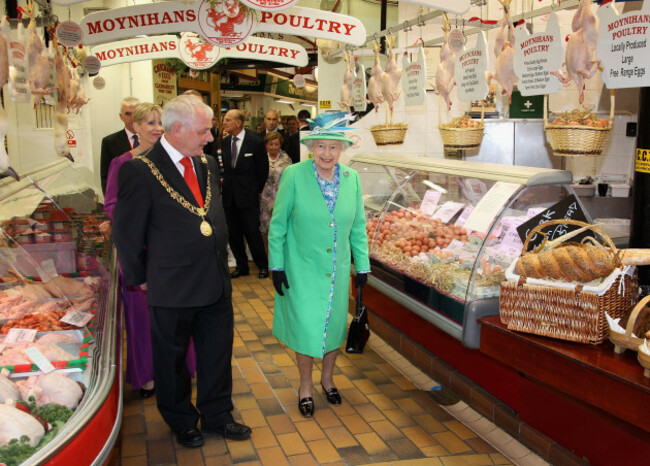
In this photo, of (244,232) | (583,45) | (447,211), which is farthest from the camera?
(244,232)

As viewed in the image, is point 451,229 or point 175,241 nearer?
point 175,241

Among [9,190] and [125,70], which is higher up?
[125,70]

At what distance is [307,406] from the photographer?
434 cm

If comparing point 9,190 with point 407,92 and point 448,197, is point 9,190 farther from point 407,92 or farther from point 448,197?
point 407,92

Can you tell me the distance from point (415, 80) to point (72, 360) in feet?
13.7

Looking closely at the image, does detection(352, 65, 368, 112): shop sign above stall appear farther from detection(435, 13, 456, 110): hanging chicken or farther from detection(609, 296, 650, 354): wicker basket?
detection(609, 296, 650, 354): wicker basket

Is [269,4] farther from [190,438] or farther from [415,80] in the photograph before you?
[190,438]

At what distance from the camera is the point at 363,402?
4.56 m

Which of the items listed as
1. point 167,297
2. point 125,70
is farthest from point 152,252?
point 125,70

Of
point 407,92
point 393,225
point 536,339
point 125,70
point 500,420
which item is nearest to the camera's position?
point 536,339

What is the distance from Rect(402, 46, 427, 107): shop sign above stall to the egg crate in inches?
151

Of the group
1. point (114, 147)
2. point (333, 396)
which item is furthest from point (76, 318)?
point (114, 147)

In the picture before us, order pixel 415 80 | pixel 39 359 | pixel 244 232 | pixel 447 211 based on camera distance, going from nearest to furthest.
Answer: pixel 39 359, pixel 447 211, pixel 415 80, pixel 244 232

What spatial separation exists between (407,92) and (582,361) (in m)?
3.74
